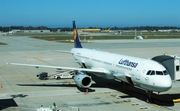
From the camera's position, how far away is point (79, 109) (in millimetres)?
18719

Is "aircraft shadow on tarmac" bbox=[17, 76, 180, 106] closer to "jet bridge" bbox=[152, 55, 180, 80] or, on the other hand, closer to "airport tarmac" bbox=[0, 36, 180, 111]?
"airport tarmac" bbox=[0, 36, 180, 111]

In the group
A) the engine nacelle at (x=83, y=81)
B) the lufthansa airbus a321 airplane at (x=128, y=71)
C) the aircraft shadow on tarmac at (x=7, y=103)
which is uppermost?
the lufthansa airbus a321 airplane at (x=128, y=71)

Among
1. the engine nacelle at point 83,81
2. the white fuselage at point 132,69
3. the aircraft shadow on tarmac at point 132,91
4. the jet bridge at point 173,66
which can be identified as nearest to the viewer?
the white fuselage at point 132,69

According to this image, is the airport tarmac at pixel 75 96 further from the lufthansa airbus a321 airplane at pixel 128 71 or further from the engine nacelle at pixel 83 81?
the lufthansa airbus a321 airplane at pixel 128 71

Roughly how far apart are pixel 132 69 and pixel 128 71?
531mm

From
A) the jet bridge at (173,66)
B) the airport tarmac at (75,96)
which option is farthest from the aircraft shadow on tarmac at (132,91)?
the jet bridge at (173,66)

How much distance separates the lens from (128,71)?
21812 mm

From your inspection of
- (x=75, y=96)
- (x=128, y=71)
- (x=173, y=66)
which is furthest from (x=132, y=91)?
(x=75, y=96)

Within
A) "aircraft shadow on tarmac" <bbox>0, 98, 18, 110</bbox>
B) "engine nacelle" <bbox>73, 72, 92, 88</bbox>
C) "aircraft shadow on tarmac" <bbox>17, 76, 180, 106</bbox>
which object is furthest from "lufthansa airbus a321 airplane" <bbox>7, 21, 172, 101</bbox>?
"aircraft shadow on tarmac" <bbox>0, 98, 18, 110</bbox>

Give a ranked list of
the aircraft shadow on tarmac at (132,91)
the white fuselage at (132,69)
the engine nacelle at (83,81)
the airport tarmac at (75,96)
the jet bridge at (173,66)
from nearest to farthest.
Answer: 1. the white fuselage at (132,69)
2. the airport tarmac at (75,96)
3. the aircraft shadow on tarmac at (132,91)
4. the jet bridge at (173,66)
5. the engine nacelle at (83,81)

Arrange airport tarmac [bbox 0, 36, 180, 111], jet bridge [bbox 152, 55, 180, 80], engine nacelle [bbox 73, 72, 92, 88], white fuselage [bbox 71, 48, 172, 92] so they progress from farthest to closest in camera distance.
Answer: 1. engine nacelle [bbox 73, 72, 92, 88]
2. jet bridge [bbox 152, 55, 180, 80]
3. airport tarmac [bbox 0, 36, 180, 111]
4. white fuselage [bbox 71, 48, 172, 92]

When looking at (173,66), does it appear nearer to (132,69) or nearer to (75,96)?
(132,69)

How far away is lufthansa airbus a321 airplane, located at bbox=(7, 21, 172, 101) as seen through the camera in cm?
1925

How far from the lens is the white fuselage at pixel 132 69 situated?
19156 millimetres
